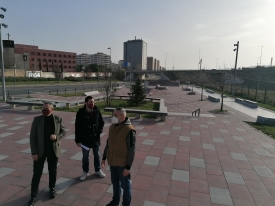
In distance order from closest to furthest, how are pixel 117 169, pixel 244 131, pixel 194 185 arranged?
pixel 117 169, pixel 194 185, pixel 244 131

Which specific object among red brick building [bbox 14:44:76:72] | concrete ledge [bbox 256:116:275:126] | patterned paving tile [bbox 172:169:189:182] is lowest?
patterned paving tile [bbox 172:169:189:182]

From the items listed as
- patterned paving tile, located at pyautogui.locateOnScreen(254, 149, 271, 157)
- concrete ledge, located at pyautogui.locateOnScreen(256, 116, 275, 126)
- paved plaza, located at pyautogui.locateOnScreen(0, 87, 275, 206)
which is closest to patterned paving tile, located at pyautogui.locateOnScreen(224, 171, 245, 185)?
paved plaza, located at pyautogui.locateOnScreen(0, 87, 275, 206)

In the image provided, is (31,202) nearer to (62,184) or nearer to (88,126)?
(62,184)

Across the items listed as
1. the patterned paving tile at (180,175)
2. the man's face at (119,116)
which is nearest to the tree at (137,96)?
the patterned paving tile at (180,175)

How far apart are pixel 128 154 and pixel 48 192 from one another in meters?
2.01

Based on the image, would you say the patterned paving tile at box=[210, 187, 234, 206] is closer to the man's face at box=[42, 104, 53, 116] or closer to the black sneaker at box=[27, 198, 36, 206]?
the black sneaker at box=[27, 198, 36, 206]

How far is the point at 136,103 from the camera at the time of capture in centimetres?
1507

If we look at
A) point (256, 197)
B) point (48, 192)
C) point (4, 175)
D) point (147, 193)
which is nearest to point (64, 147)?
point (4, 175)

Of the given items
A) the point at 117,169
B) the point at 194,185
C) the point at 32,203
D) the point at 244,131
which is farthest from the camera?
the point at 244,131

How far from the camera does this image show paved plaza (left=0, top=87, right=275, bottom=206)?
11.5ft

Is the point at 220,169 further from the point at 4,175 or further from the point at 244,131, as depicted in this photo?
the point at 4,175

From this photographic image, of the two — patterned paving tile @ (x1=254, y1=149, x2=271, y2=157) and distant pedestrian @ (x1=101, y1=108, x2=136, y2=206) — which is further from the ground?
distant pedestrian @ (x1=101, y1=108, x2=136, y2=206)

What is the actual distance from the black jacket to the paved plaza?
896mm

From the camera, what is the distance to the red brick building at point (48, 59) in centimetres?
6662
